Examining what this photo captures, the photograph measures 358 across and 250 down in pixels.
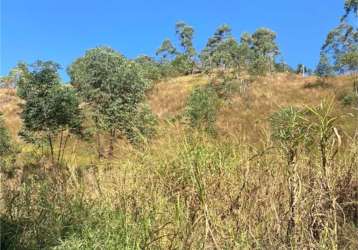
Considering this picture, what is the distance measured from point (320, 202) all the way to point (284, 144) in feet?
A: 1.26

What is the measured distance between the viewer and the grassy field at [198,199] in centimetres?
229

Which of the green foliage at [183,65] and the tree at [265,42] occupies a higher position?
the tree at [265,42]

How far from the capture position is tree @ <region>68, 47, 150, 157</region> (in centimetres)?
2036

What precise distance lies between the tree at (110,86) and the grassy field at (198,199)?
16.4m

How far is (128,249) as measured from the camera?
7.79 ft

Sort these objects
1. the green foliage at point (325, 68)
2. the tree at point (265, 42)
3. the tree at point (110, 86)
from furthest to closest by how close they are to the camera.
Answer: the tree at point (265, 42) < the green foliage at point (325, 68) < the tree at point (110, 86)

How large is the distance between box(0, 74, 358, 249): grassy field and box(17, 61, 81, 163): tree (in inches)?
593

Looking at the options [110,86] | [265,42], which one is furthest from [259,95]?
[265,42]

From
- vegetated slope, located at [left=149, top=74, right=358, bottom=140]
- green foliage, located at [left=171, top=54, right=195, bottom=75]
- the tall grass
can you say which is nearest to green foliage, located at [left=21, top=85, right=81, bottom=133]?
vegetated slope, located at [left=149, top=74, right=358, bottom=140]

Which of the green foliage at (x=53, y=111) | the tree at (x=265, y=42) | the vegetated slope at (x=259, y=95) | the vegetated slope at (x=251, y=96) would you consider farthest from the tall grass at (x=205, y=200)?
the tree at (x=265, y=42)

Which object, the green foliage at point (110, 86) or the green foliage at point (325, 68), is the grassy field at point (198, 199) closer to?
the green foliage at point (110, 86)

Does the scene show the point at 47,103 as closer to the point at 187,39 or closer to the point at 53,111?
the point at 53,111

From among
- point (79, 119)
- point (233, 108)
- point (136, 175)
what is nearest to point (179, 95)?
point (233, 108)

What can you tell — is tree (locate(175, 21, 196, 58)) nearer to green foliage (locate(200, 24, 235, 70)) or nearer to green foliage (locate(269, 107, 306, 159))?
green foliage (locate(200, 24, 235, 70))
